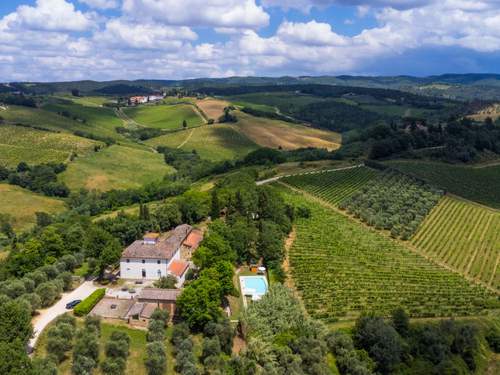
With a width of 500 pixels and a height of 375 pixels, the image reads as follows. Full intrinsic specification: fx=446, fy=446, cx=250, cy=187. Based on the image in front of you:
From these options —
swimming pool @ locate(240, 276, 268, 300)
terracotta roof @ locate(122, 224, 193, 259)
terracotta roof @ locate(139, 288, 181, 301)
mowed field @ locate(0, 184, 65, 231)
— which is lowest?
mowed field @ locate(0, 184, 65, 231)

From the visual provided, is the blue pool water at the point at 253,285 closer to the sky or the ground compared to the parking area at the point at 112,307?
closer to the ground

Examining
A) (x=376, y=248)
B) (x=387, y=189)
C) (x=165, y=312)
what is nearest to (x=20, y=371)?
(x=165, y=312)

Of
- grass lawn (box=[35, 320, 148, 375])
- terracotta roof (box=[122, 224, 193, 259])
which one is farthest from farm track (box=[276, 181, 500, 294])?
grass lawn (box=[35, 320, 148, 375])

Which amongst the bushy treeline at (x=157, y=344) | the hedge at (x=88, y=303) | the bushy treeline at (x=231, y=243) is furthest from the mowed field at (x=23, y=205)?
the bushy treeline at (x=157, y=344)

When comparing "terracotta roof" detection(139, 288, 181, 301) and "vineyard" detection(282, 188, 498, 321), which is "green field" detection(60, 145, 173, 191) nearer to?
"vineyard" detection(282, 188, 498, 321)

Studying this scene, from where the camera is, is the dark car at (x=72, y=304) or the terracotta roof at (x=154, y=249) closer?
the dark car at (x=72, y=304)

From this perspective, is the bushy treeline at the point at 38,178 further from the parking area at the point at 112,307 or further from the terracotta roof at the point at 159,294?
the terracotta roof at the point at 159,294

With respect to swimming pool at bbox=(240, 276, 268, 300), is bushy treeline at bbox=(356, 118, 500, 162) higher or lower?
higher
